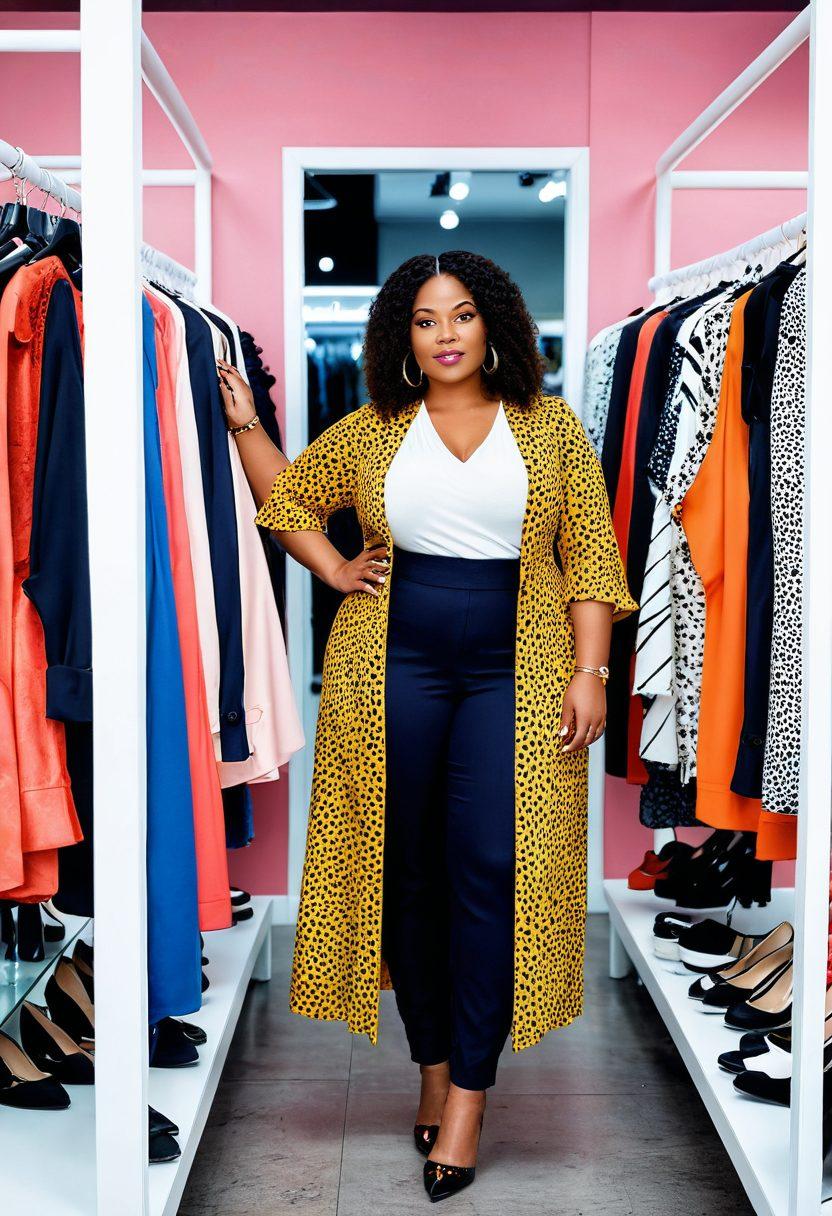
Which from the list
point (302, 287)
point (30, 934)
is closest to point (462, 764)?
point (30, 934)

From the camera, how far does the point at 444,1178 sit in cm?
201

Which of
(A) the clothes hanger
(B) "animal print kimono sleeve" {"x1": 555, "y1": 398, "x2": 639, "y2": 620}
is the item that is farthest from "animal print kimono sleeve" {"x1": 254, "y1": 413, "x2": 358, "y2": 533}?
(A) the clothes hanger

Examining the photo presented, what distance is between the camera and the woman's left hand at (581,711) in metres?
2.05

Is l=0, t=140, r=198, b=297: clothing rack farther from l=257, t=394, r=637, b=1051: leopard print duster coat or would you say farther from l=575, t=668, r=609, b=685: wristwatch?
l=575, t=668, r=609, b=685: wristwatch

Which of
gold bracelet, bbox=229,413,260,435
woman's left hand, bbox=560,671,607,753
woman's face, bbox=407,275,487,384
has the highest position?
woman's face, bbox=407,275,487,384

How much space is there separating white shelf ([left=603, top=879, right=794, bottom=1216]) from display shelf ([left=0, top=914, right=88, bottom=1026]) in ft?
4.03

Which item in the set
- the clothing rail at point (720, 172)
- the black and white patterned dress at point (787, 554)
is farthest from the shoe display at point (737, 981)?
the clothing rail at point (720, 172)

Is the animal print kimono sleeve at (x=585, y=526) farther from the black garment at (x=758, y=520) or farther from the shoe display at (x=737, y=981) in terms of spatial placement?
the shoe display at (x=737, y=981)

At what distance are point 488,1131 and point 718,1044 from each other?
497 millimetres

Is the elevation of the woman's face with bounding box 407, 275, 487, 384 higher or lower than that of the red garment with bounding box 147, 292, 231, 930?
higher

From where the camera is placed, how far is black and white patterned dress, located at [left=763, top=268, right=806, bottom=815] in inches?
75.5

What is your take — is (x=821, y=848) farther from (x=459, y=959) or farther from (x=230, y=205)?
(x=230, y=205)

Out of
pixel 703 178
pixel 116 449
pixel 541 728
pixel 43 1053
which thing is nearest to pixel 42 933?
pixel 43 1053

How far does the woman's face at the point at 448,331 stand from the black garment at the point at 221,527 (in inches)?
15.8
